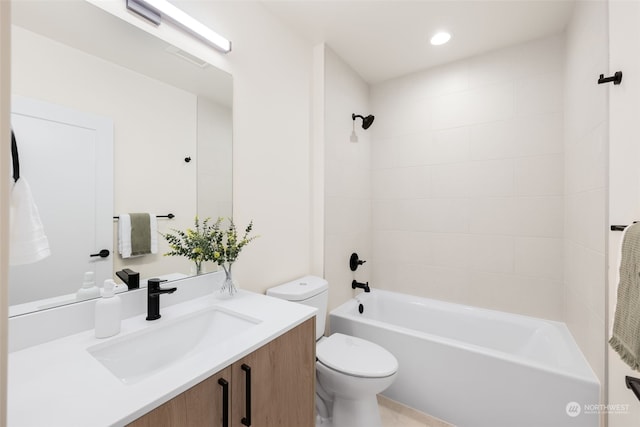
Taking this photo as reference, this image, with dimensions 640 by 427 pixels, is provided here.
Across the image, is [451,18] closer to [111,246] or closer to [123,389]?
[111,246]

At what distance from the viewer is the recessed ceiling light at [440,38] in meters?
1.93

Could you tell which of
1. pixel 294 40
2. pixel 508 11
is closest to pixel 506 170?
pixel 508 11

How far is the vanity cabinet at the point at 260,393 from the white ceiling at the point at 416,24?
1816 millimetres

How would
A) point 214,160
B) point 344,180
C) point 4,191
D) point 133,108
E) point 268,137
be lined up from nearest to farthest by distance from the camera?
point 4,191 → point 133,108 → point 214,160 → point 268,137 → point 344,180

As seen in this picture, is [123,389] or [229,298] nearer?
[123,389]

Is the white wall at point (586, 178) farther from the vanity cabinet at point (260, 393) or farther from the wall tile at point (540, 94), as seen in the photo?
the vanity cabinet at point (260, 393)

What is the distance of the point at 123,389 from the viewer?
66cm

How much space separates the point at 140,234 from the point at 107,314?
1.10ft

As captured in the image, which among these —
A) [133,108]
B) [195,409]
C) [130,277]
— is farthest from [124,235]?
[195,409]

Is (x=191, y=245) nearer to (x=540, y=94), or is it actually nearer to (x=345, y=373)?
(x=345, y=373)

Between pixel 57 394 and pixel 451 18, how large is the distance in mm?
2494

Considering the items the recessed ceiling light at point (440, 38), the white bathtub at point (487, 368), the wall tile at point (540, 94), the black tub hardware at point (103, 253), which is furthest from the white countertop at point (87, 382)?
the wall tile at point (540, 94)

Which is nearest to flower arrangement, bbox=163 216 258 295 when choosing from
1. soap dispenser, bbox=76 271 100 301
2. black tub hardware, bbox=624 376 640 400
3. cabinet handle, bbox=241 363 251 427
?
soap dispenser, bbox=76 271 100 301

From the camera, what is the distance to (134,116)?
1124 mm
